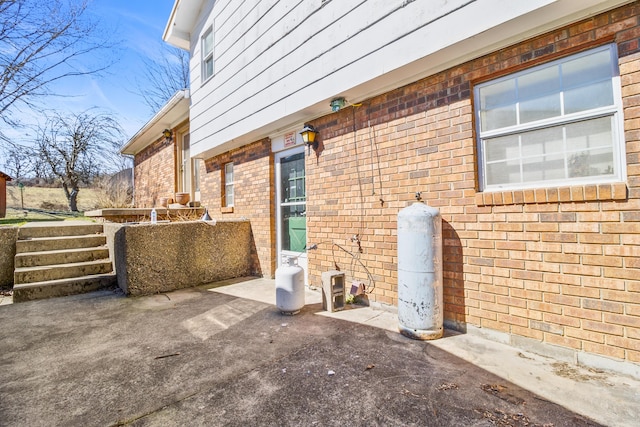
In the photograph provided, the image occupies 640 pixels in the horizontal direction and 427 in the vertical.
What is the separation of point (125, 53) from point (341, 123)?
26.2 feet

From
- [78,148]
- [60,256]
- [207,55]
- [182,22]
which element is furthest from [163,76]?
[60,256]

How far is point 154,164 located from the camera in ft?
34.3

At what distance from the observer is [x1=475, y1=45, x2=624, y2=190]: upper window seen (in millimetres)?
2289

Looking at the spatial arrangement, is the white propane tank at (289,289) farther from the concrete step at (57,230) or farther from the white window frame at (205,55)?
the white window frame at (205,55)

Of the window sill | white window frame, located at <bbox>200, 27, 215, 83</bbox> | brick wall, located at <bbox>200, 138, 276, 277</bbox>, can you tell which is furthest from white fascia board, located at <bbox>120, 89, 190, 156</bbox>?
the window sill

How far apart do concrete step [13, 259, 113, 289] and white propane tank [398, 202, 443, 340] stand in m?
5.16

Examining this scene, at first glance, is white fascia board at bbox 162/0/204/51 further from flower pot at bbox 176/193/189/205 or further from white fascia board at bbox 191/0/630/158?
white fascia board at bbox 191/0/630/158

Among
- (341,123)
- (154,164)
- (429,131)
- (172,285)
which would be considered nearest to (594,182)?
(429,131)

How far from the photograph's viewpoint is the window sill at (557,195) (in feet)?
7.11

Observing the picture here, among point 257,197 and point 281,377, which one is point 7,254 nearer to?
point 257,197

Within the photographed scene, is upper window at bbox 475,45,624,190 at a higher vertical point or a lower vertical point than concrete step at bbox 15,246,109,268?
Result: higher

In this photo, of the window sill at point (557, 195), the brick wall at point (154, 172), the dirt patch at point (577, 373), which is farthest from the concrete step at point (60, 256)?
the dirt patch at point (577, 373)

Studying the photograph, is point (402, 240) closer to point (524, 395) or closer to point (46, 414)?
point (524, 395)

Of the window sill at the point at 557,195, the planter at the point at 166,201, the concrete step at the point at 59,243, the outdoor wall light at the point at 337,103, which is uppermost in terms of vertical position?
the outdoor wall light at the point at 337,103
